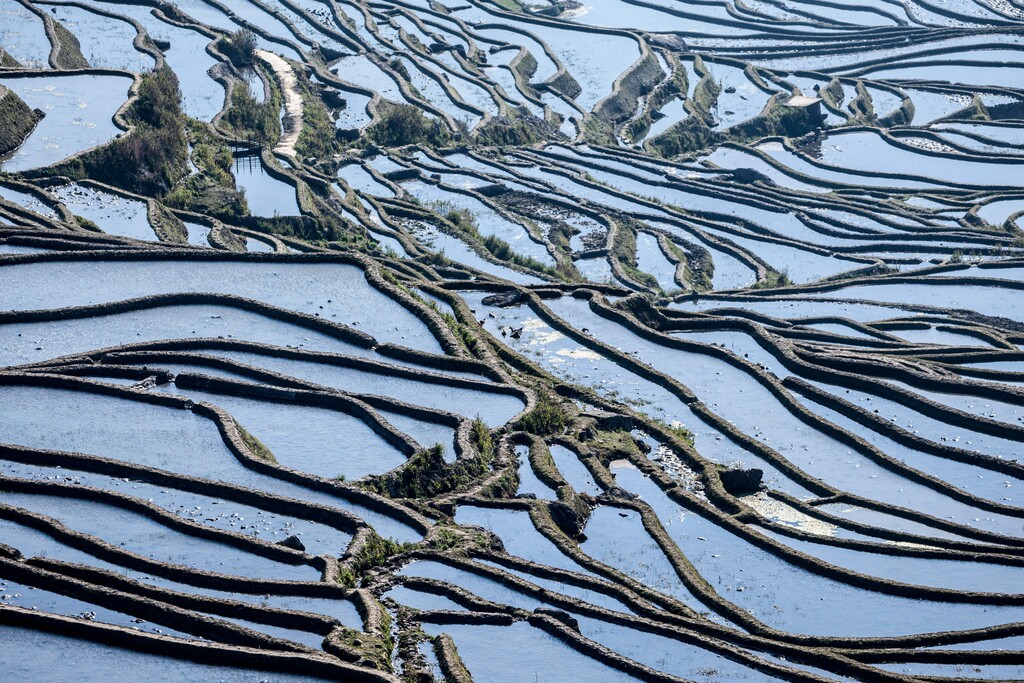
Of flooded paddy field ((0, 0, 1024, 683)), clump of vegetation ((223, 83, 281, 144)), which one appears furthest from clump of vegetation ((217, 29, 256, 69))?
clump of vegetation ((223, 83, 281, 144))

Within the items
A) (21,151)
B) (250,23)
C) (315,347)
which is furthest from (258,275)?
(250,23)

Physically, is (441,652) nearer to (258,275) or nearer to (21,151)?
(258,275)

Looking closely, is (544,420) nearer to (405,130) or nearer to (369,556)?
(369,556)

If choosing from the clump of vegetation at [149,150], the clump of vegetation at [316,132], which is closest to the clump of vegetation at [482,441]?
the clump of vegetation at [149,150]

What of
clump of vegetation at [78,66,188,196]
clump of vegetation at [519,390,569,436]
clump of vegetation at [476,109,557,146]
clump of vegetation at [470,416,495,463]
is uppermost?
clump of vegetation at [470,416,495,463]

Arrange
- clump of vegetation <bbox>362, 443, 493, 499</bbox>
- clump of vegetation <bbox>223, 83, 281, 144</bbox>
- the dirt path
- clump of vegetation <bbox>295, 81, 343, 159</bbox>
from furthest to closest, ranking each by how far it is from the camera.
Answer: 1. clump of vegetation <bbox>295, 81, 343, 159</bbox>
2. the dirt path
3. clump of vegetation <bbox>223, 83, 281, 144</bbox>
4. clump of vegetation <bbox>362, 443, 493, 499</bbox>

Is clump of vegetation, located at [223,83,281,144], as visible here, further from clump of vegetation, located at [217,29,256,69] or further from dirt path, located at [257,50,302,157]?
clump of vegetation, located at [217,29,256,69]

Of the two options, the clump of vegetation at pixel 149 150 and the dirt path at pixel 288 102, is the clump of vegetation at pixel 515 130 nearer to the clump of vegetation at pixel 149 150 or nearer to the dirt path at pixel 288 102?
the dirt path at pixel 288 102
